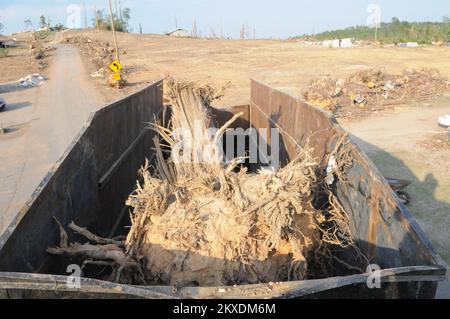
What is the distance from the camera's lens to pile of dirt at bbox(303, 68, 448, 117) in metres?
11.8

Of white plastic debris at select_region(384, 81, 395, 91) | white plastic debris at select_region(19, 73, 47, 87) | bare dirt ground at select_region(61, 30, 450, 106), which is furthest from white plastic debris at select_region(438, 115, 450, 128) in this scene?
white plastic debris at select_region(19, 73, 47, 87)

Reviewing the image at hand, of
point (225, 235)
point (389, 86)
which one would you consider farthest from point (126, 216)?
point (389, 86)

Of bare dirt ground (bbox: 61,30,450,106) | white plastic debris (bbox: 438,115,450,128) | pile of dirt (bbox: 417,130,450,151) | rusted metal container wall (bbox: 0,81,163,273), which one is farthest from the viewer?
bare dirt ground (bbox: 61,30,450,106)

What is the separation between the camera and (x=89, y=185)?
3.24 m

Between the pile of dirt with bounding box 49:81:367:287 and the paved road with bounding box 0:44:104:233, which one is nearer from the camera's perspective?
the pile of dirt with bounding box 49:81:367:287

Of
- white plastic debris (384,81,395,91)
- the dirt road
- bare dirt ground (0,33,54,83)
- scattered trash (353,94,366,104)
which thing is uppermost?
bare dirt ground (0,33,54,83)

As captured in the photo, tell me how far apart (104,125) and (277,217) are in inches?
90.2

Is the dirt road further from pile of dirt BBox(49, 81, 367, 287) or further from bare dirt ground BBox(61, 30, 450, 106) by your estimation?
bare dirt ground BBox(61, 30, 450, 106)

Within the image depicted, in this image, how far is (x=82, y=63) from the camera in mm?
25359

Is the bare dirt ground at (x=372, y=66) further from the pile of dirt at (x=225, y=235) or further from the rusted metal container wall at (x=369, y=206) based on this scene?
the pile of dirt at (x=225, y=235)

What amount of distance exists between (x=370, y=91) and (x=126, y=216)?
38.3 ft

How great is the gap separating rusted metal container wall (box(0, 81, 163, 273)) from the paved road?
2.05 metres

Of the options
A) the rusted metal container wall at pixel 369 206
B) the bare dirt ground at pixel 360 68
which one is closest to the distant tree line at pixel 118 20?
the bare dirt ground at pixel 360 68

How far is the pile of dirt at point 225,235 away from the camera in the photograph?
2.33m
